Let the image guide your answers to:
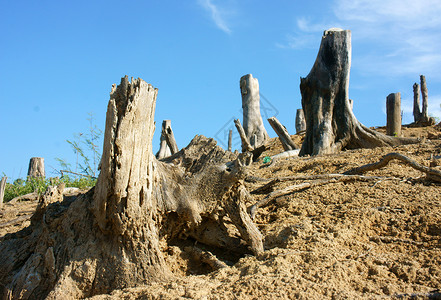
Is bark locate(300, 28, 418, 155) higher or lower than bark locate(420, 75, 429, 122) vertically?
lower

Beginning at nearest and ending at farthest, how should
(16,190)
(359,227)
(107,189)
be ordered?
(107,189)
(359,227)
(16,190)

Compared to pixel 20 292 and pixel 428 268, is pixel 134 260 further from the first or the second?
pixel 428 268

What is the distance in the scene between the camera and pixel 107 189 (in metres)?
3.32

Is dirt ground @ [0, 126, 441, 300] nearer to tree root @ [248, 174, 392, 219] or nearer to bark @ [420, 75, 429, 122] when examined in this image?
tree root @ [248, 174, 392, 219]

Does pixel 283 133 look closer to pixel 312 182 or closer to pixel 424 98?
pixel 312 182

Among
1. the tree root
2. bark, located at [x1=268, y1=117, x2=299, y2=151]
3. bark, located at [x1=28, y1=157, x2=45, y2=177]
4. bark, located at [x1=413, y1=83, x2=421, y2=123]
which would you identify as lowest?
the tree root

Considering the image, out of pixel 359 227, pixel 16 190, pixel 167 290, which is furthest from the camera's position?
pixel 16 190

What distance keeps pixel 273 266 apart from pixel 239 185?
94 cm

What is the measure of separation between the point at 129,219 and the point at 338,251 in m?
1.68

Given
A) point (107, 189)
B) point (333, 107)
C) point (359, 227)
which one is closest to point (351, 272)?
point (359, 227)

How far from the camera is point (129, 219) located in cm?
332

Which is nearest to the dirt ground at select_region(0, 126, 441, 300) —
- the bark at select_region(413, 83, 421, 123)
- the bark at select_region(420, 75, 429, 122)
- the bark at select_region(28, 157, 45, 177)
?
the bark at select_region(28, 157, 45, 177)

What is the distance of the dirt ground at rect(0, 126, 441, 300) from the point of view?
9.08 ft

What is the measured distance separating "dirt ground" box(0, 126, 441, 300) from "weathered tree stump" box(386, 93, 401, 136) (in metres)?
7.09
